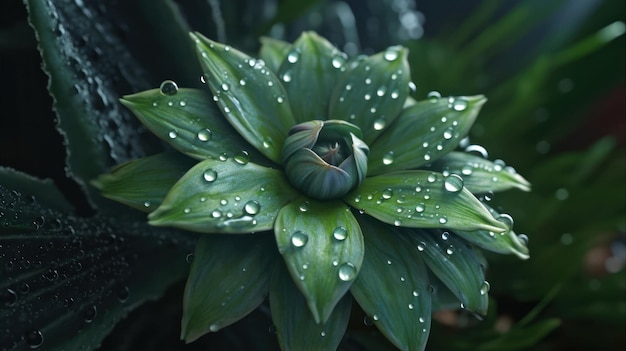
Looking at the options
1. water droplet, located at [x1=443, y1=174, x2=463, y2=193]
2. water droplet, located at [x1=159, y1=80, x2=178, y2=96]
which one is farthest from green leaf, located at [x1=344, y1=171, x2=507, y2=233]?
water droplet, located at [x1=159, y1=80, x2=178, y2=96]

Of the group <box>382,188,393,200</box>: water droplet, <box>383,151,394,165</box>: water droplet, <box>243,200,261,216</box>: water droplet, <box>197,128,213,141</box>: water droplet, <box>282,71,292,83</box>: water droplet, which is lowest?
<box>383,151,394,165</box>: water droplet

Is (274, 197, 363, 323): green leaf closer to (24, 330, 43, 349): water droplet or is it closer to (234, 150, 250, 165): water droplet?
(234, 150, 250, 165): water droplet

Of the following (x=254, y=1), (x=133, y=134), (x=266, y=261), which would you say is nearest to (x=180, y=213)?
(x=266, y=261)

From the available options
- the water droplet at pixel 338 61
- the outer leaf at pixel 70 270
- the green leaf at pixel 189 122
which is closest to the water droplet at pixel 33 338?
the outer leaf at pixel 70 270

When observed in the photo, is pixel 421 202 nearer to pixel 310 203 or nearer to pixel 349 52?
pixel 310 203

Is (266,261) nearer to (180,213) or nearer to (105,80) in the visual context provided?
(180,213)

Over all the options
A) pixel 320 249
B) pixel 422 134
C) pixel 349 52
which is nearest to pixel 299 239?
pixel 320 249
